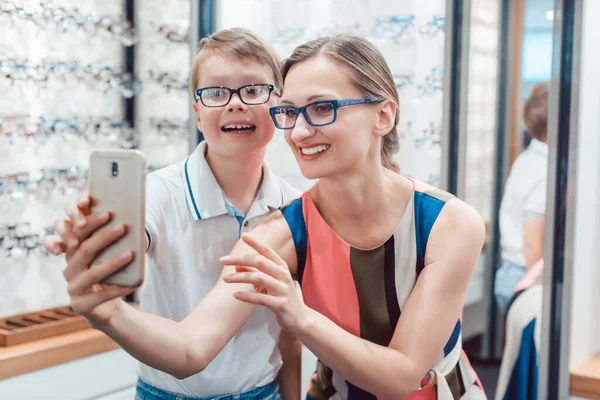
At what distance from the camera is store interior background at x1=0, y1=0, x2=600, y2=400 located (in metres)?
2.48

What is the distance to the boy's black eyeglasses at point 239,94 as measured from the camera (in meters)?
1.53

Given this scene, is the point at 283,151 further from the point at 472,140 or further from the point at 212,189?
the point at 212,189

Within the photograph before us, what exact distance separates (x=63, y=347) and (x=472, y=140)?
2283 millimetres

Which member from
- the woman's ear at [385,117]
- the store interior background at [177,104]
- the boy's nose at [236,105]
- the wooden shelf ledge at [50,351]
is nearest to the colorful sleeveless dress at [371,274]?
A: the woman's ear at [385,117]

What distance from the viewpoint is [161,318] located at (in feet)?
4.27

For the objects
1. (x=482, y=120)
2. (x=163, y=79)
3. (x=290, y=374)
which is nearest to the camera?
(x=290, y=374)

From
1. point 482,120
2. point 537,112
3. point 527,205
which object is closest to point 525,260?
point 527,205

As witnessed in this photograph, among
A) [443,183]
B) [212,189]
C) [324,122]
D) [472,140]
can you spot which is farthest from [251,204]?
[472,140]

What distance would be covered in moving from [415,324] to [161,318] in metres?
0.49

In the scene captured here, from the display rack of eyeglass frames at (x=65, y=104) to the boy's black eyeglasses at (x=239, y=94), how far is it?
1.55 m

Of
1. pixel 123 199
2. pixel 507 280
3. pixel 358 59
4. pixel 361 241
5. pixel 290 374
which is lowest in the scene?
pixel 507 280

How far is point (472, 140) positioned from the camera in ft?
12.0

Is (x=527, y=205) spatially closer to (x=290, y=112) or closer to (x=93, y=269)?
(x=290, y=112)

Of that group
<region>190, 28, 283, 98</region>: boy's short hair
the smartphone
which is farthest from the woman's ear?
the smartphone
